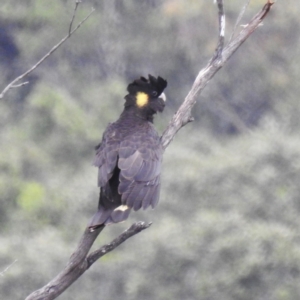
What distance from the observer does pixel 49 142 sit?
49.0ft

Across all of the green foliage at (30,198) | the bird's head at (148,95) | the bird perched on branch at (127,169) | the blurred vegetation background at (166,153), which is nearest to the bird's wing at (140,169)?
the bird perched on branch at (127,169)

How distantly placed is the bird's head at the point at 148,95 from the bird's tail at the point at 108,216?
916 millimetres

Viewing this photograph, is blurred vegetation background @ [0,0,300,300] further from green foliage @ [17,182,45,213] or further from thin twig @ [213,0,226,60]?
thin twig @ [213,0,226,60]

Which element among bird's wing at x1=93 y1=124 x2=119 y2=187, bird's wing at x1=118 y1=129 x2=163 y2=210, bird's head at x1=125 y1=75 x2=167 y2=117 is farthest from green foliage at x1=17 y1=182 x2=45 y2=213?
bird's wing at x1=118 y1=129 x2=163 y2=210

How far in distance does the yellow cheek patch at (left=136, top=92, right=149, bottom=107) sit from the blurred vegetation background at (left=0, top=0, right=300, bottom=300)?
18.1ft

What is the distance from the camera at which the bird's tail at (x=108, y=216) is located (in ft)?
13.5

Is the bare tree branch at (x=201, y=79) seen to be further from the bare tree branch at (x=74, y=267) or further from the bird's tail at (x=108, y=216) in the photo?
the bare tree branch at (x=74, y=267)

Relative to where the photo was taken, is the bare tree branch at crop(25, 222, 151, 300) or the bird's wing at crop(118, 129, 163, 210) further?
the bird's wing at crop(118, 129, 163, 210)

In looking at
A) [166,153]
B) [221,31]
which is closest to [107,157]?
[221,31]

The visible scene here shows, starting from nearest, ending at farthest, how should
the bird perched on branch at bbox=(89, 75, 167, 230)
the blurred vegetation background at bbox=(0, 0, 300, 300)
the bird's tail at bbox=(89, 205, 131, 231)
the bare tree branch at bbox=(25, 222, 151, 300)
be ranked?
1. the bare tree branch at bbox=(25, 222, 151, 300)
2. the bird's tail at bbox=(89, 205, 131, 231)
3. the bird perched on branch at bbox=(89, 75, 167, 230)
4. the blurred vegetation background at bbox=(0, 0, 300, 300)

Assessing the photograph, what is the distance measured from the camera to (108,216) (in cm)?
424

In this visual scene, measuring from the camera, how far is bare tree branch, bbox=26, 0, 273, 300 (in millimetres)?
3980

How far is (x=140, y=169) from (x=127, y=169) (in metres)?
0.08

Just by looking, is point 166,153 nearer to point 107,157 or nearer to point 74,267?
point 107,157
